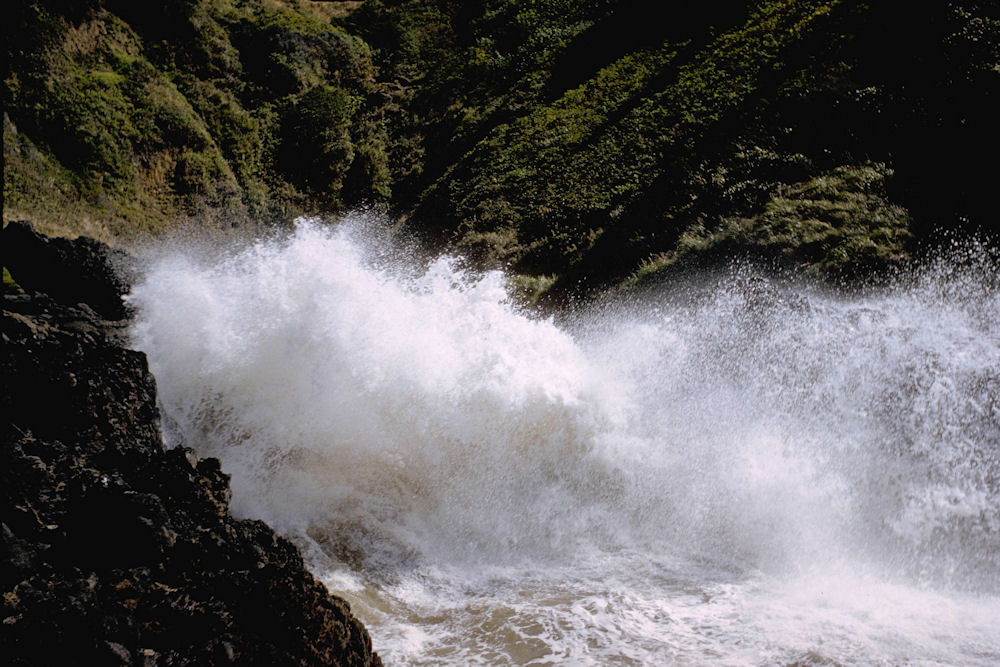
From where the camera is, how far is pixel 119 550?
439 centimetres

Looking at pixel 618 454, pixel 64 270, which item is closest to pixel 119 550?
pixel 618 454

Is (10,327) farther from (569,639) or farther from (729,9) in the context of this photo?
(729,9)

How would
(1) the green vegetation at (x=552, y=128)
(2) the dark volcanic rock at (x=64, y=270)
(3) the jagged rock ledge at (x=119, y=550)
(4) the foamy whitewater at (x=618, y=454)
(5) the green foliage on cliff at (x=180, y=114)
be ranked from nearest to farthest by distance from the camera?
(3) the jagged rock ledge at (x=119, y=550)
(4) the foamy whitewater at (x=618, y=454)
(2) the dark volcanic rock at (x=64, y=270)
(1) the green vegetation at (x=552, y=128)
(5) the green foliage on cliff at (x=180, y=114)

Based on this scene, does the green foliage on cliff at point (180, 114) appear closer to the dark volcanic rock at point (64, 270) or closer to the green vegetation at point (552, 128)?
the green vegetation at point (552, 128)

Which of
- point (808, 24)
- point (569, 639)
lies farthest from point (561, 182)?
point (569, 639)

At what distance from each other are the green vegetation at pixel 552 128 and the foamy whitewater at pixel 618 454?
1578 mm

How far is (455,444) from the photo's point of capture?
7.78 meters

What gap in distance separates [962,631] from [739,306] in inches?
194

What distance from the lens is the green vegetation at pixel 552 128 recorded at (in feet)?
35.2

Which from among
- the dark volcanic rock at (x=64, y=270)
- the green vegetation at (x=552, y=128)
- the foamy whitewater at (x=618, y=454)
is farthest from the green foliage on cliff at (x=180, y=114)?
the foamy whitewater at (x=618, y=454)

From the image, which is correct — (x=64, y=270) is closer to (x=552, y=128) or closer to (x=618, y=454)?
(x=618, y=454)

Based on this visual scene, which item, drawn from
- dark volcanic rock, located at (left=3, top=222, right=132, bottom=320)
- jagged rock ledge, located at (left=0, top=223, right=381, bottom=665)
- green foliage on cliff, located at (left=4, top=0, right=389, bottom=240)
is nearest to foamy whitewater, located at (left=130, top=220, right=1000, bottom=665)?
dark volcanic rock, located at (left=3, top=222, right=132, bottom=320)

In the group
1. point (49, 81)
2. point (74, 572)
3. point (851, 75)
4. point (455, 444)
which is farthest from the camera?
point (49, 81)

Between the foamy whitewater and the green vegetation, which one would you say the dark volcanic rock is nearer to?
the foamy whitewater
